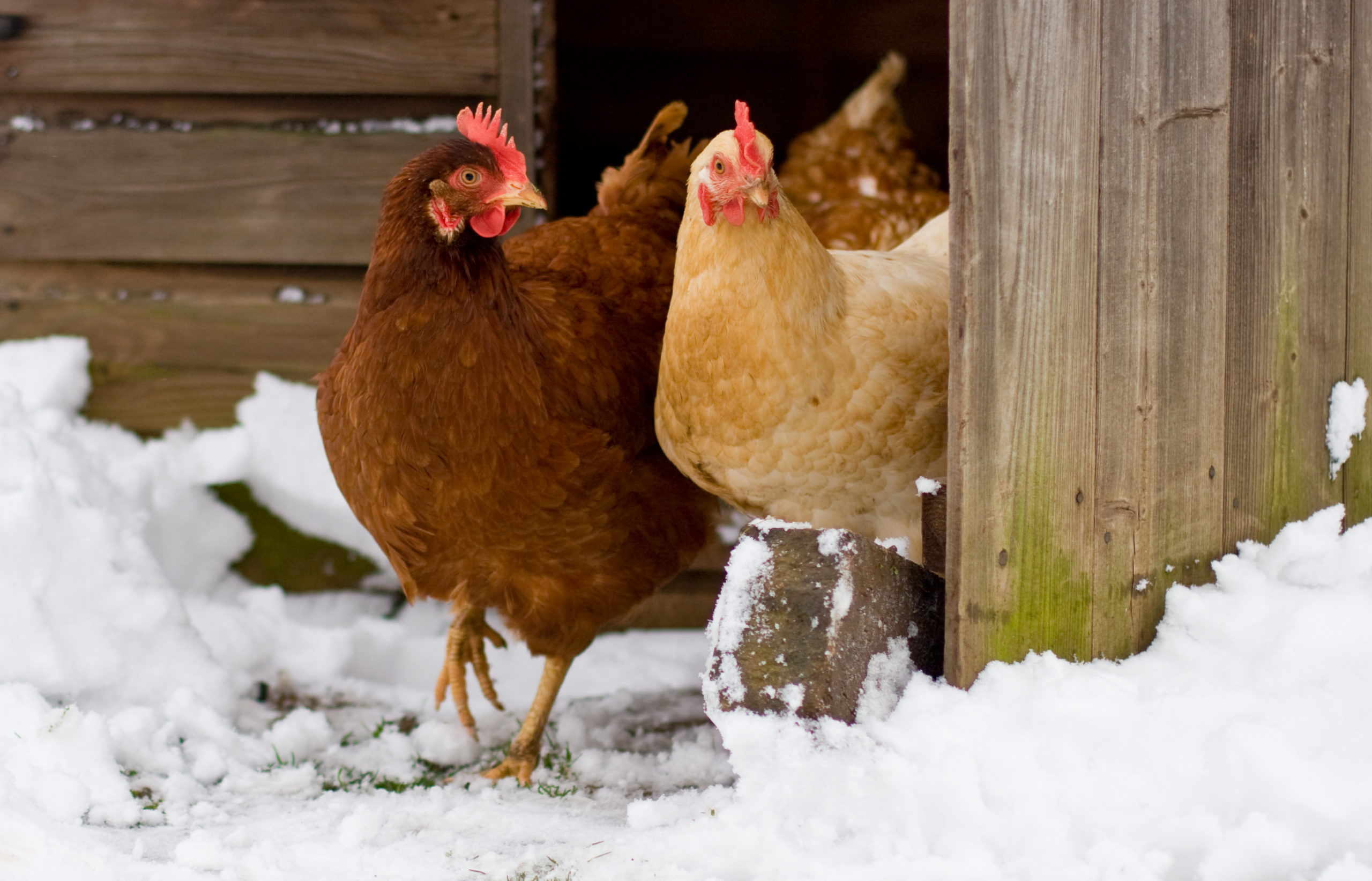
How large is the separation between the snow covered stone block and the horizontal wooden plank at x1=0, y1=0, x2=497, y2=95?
2026mm

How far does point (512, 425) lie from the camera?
2.34 meters

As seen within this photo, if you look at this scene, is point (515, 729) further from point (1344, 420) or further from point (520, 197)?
point (1344, 420)

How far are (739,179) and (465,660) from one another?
1526 millimetres

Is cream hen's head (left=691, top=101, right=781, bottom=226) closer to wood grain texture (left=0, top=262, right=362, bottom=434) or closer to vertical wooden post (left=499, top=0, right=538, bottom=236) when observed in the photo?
vertical wooden post (left=499, top=0, right=538, bottom=236)

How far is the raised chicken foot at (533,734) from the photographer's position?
2.65 meters

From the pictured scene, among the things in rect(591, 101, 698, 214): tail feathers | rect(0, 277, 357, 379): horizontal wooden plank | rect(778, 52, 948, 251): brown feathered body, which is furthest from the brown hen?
rect(0, 277, 357, 379): horizontal wooden plank

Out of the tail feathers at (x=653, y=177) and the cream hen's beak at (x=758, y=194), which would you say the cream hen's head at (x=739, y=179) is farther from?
the tail feathers at (x=653, y=177)

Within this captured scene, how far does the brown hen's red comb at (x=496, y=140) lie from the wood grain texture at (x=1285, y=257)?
1.33 metres

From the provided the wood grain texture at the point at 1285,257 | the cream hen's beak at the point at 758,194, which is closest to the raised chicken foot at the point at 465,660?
→ the cream hen's beak at the point at 758,194

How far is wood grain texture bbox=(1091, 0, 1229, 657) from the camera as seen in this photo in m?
1.77

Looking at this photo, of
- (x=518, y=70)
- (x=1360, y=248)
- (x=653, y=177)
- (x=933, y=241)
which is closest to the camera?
(x=1360, y=248)

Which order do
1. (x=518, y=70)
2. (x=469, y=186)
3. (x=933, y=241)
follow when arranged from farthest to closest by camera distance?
(x=518, y=70), (x=933, y=241), (x=469, y=186)

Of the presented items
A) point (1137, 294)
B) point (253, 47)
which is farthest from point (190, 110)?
point (1137, 294)

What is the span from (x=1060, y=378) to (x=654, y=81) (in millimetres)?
4270
